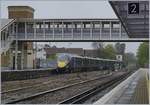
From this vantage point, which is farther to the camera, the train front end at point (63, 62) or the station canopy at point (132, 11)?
the train front end at point (63, 62)

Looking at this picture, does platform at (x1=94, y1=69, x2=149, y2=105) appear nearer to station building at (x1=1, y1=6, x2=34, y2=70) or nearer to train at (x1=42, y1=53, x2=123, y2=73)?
train at (x1=42, y1=53, x2=123, y2=73)

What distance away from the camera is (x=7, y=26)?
65125 mm

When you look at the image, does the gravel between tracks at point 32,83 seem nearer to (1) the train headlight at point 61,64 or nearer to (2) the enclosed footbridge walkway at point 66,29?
(1) the train headlight at point 61,64

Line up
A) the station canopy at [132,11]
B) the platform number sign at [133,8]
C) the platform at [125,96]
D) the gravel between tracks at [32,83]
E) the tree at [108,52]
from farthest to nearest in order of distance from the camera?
1. the tree at [108,52]
2. the gravel between tracks at [32,83]
3. the platform at [125,96]
4. the platform number sign at [133,8]
5. the station canopy at [132,11]

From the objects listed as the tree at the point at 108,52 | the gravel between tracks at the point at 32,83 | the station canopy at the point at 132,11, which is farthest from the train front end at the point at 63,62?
the tree at the point at 108,52

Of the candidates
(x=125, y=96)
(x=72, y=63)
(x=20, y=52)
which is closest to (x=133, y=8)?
(x=125, y=96)

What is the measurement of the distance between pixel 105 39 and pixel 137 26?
41.1 m

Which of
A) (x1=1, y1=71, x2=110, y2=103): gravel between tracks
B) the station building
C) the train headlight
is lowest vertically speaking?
(x1=1, y1=71, x2=110, y2=103): gravel between tracks

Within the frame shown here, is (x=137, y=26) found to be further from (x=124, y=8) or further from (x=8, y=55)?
(x=8, y=55)

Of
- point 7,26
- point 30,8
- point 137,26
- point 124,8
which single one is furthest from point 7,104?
point 30,8

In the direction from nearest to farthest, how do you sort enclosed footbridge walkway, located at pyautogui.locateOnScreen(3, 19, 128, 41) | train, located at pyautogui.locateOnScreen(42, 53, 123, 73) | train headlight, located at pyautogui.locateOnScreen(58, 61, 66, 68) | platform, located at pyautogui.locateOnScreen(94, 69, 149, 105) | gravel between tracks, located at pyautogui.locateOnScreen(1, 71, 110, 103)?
platform, located at pyautogui.locateOnScreen(94, 69, 149, 105) < gravel between tracks, located at pyautogui.locateOnScreen(1, 71, 110, 103) < train headlight, located at pyautogui.locateOnScreen(58, 61, 66, 68) < train, located at pyautogui.locateOnScreen(42, 53, 123, 73) < enclosed footbridge walkway, located at pyautogui.locateOnScreen(3, 19, 128, 41)

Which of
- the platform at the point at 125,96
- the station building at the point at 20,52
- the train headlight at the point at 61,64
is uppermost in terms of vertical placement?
the station building at the point at 20,52

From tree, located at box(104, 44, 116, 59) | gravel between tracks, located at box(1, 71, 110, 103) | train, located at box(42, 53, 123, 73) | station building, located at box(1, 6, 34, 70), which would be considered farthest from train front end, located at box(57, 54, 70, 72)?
tree, located at box(104, 44, 116, 59)

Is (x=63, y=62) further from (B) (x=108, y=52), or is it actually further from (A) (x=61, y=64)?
(B) (x=108, y=52)
